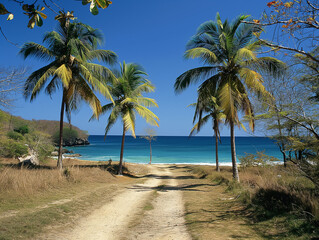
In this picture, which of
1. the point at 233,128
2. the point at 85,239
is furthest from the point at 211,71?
the point at 85,239

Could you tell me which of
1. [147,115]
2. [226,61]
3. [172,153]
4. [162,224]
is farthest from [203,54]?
[172,153]

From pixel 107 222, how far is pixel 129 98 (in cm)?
1150

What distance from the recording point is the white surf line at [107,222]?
4562 millimetres

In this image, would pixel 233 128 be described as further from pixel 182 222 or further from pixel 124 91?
pixel 124 91

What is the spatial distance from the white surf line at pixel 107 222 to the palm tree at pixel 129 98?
29.1 ft

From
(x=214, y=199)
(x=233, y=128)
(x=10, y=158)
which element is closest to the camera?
(x=214, y=199)

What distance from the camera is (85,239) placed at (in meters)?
4.38

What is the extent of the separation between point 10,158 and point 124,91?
49.3 feet

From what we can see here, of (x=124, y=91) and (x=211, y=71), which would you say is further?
(x=124, y=91)

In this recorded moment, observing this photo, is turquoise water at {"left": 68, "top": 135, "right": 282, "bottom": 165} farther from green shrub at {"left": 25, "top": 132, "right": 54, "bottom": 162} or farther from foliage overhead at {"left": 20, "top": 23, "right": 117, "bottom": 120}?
green shrub at {"left": 25, "top": 132, "right": 54, "bottom": 162}

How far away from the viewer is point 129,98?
16.0 m

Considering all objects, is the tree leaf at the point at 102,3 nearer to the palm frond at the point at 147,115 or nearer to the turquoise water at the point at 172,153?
the turquoise water at the point at 172,153

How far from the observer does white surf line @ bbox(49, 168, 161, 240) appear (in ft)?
15.0

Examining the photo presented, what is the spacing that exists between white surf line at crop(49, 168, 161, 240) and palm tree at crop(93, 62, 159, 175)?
29.1 feet
